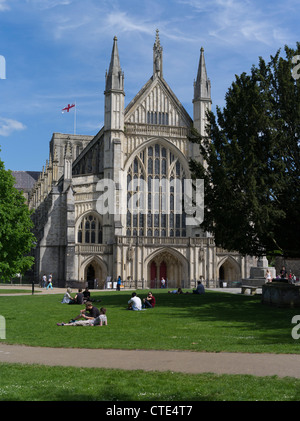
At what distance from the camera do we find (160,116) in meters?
50.1

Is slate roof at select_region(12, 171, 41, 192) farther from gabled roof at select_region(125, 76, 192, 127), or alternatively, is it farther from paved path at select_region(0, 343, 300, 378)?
paved path at select_region(0, 343, 300, 378)

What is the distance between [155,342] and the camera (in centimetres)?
1257

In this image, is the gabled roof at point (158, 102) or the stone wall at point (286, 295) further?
the gabled roof at point (158, 102)

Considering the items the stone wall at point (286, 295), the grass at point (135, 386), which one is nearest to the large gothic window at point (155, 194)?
the stone wall at point (286, 295)

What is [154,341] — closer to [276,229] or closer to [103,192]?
[276,229]

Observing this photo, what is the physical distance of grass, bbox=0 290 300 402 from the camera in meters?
7.54

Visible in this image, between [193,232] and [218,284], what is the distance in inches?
237

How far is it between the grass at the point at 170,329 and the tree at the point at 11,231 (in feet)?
30.2

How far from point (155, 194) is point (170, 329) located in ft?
114

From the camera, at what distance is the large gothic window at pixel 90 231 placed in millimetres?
47241

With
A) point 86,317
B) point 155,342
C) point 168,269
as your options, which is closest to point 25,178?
point 168,269

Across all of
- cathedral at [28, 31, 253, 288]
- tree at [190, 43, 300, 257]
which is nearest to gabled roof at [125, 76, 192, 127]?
cathedral at [28, 31, 253, 288]

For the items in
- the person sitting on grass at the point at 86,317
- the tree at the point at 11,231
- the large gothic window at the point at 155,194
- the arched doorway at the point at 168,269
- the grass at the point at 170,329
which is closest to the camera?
the grass at the point at 170,329

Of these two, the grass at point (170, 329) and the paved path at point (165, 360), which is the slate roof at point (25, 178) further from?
the paved path at point (165, 360)
